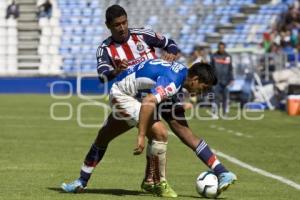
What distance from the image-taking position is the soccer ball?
988 cm

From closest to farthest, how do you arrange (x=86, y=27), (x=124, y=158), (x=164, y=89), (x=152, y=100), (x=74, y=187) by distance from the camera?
(x=152, y=100) < (x=164, y=89) < (x=74, y=187) < (x=124, y=158) < (x=86, y=27)

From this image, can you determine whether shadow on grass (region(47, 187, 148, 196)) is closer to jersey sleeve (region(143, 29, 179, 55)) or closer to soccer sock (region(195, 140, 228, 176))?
soccer sock (region(195, 140, 228, 176))

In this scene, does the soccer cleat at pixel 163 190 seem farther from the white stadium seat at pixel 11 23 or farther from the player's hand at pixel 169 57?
the white stadium seat at pixel 11 23

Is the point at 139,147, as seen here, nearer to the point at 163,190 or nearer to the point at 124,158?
the point at 163,190

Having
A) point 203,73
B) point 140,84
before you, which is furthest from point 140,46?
point 203,73

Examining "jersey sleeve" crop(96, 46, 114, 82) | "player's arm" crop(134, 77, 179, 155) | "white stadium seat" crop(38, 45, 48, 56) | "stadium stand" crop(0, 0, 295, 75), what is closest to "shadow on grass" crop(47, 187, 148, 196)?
"jersey sleeve" crop(96, 46, 114, 82)

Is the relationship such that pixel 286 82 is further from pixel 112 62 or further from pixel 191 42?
pixel 112 62

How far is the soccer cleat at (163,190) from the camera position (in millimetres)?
10016

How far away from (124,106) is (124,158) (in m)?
4.99

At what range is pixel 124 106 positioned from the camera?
9.95m

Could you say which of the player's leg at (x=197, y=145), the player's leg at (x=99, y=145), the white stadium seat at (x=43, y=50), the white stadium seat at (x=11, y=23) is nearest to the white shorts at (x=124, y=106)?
the player's leg at (x=99, y=145)

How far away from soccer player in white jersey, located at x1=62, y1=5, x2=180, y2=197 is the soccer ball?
333 mm

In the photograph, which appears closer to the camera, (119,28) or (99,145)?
(119,28)

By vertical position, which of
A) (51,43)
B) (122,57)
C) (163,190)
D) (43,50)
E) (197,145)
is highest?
(122,57)
